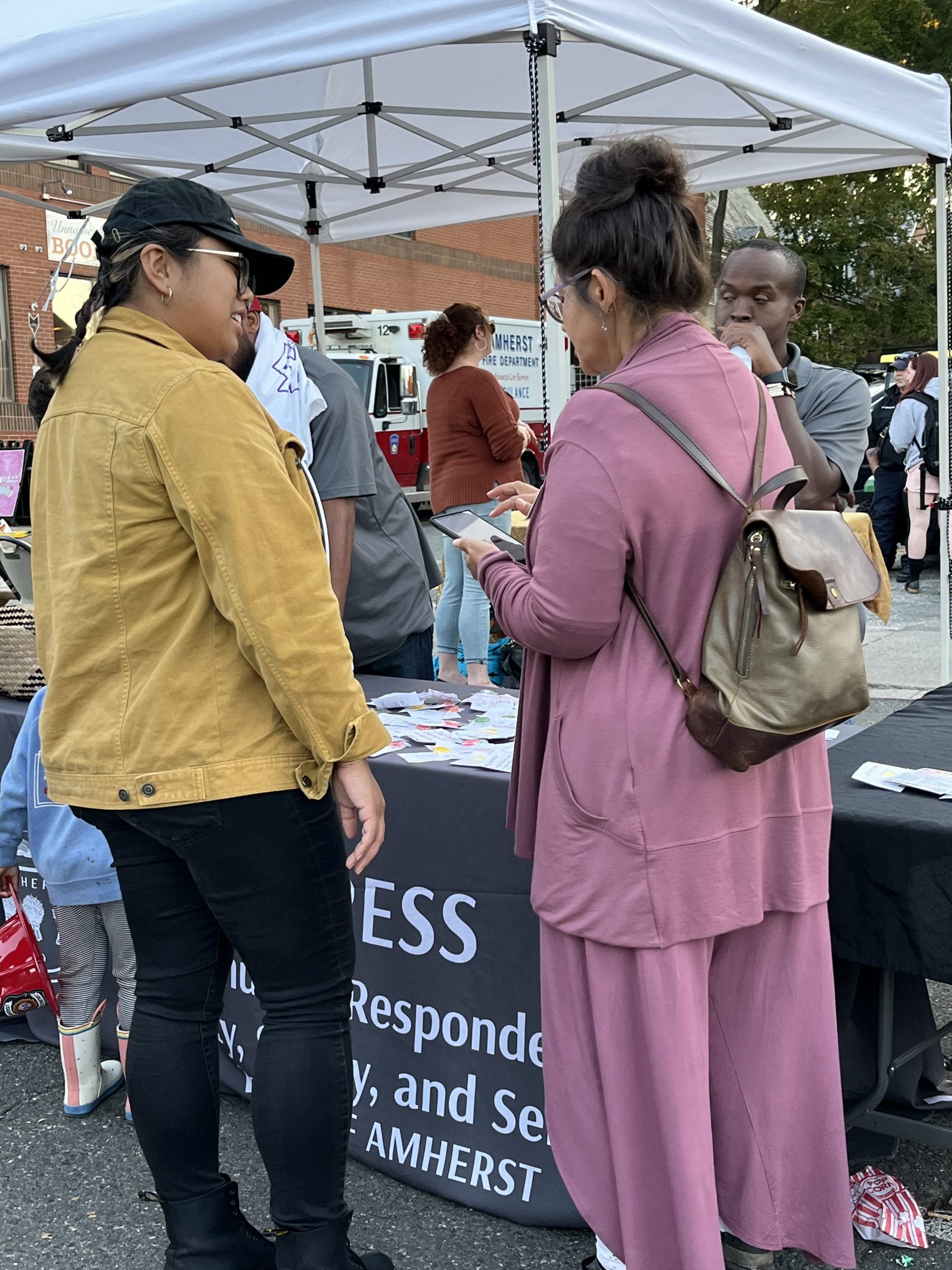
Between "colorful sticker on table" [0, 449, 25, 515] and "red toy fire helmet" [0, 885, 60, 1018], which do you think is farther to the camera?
"colorful sticker on table" [0, 449, 25, 515]

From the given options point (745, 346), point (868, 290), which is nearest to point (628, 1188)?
point (745, 346)

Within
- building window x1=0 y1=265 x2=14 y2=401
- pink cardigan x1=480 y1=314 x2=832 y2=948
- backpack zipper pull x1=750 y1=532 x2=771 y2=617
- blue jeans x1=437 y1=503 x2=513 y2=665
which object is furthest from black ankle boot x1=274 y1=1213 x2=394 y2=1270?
building window x1=0 y1=265 x2=14 y2=401

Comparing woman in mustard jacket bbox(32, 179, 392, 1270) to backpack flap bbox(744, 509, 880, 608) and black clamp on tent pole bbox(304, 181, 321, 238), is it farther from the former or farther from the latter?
black clamp on tent pole bbox(304, 181, 321, 238)

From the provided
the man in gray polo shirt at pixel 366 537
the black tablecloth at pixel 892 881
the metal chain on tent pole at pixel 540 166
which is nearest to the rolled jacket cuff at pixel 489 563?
the black tablecloth at pixel 892 881

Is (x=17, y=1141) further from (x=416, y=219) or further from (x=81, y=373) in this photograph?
(x=416, y=219)

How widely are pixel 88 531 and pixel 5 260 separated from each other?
1524 cm

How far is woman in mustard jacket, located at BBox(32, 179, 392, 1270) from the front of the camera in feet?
5.36

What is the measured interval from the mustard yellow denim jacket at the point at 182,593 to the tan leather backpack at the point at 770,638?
48 cm

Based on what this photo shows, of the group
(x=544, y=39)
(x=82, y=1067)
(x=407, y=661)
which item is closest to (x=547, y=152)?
(x=544, y=39)

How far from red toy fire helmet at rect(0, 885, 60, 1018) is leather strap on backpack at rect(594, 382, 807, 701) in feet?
5.62

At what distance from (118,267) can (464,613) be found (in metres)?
4.07

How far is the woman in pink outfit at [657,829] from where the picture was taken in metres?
1.66

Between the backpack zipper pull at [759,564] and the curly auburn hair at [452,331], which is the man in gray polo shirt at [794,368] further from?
the curly auburn hair at [452,331]

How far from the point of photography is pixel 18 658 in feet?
10.2
